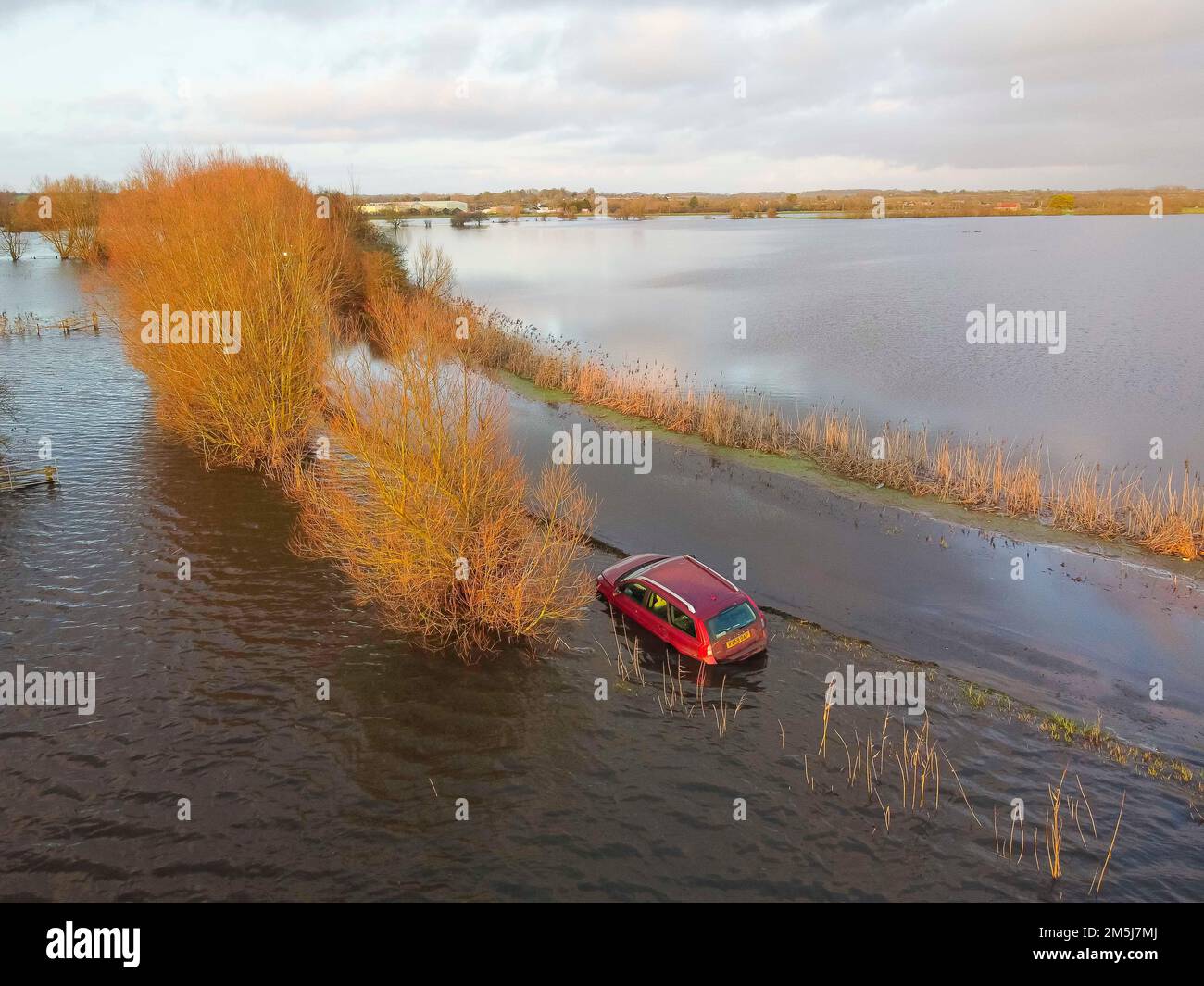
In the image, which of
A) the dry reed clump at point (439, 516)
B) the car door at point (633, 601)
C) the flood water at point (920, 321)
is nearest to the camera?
the dry reed clump at point (439, 516)

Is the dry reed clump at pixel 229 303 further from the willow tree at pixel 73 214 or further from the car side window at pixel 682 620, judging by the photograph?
the willow tree at pixel 73 214

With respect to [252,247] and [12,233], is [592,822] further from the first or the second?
[12,233]

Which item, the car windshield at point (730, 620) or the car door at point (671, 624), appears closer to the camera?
the car windshield at point (730, 620)

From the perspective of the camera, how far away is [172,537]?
23375 millimetres

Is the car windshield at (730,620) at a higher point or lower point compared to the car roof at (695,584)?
lower

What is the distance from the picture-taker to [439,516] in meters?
16.7

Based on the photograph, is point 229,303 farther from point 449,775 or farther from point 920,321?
point 920,321

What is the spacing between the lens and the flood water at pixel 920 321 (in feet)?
112

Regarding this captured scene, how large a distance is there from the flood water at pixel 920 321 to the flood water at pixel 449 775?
66.0 ft

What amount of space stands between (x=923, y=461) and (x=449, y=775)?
21.6 meters

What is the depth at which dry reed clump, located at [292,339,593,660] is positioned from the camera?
54.3ft

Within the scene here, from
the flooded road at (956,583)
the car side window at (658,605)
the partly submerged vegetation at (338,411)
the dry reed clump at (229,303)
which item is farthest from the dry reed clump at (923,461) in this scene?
the dry reed clump at (229,303)
